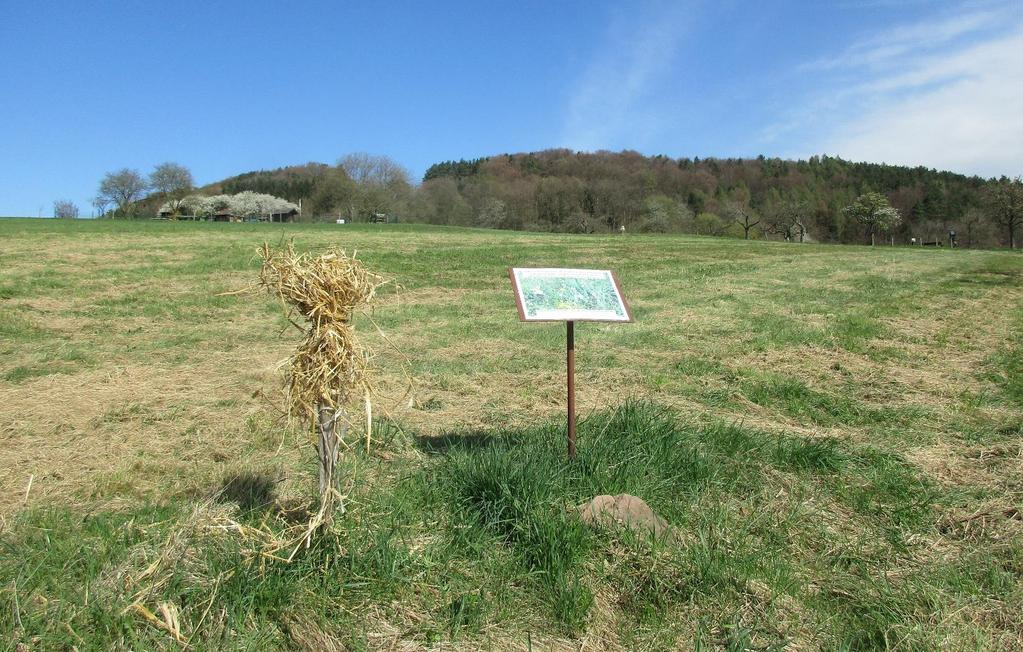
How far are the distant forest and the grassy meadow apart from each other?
70.4 m

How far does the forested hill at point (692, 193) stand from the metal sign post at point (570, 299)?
267ft

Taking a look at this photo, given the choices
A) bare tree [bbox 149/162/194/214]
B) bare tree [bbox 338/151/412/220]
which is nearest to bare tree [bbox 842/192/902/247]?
bare tree [bbox 338/151/412/220]

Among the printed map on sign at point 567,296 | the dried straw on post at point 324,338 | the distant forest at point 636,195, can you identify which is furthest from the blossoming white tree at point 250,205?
the dried straw on post at point 324,338

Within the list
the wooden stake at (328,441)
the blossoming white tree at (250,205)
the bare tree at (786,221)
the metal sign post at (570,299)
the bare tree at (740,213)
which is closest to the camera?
the wooden stake at (328,441)

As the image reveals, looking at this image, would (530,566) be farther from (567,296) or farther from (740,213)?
(740,213)

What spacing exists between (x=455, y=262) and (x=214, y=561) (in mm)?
18737

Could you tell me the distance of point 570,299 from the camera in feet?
15.6

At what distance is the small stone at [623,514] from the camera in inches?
145

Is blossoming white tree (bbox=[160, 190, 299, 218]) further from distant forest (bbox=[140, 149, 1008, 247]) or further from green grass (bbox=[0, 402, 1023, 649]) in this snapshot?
green grass (bbox=[0, 402, 1023, 649])

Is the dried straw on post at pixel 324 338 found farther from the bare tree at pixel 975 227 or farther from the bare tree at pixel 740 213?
the bare tree at pixel 975 227

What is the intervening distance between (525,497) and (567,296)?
1.57 metres

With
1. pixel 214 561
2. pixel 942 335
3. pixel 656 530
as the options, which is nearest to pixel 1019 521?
pixel 656 530

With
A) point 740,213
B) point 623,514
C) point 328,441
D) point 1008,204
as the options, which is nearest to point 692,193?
point 740,213

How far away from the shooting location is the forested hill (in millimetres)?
87562
